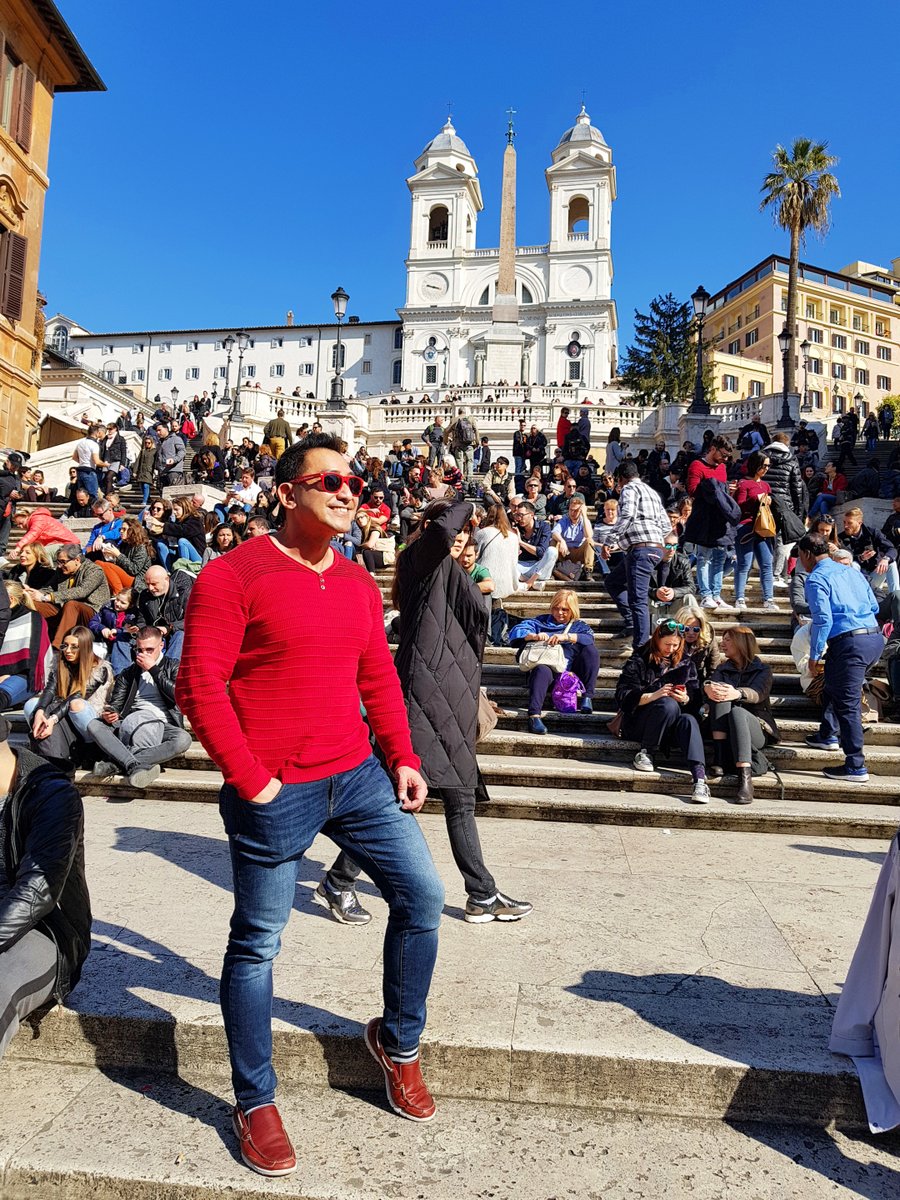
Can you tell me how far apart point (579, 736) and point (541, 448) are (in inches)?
602

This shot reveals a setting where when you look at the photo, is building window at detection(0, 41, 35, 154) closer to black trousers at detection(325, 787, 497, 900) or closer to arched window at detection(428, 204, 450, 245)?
black trousers at detection(325, 787, 497, 900)

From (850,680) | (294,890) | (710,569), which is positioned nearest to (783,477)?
(710,569)

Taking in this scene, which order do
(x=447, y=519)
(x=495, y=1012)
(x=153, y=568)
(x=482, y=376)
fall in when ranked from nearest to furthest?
(x=495, y=1012) < (x=447, y=519) < (x=153, y=568) < (x=482, y=376)

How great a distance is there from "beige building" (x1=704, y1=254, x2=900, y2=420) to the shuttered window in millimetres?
55664

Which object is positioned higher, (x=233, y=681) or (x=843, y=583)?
(x=843, y=583)

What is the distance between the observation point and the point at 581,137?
68.3m

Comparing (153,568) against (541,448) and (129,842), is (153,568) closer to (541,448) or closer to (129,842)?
(129,842)

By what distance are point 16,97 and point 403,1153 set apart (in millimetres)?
27228

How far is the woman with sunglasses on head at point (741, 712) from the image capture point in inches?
252

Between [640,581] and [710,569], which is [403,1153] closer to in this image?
[640,581]

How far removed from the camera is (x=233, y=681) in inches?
98.2

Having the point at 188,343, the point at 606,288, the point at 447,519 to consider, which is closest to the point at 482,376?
the point at 606,288

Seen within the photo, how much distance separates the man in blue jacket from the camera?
6590 millimetres

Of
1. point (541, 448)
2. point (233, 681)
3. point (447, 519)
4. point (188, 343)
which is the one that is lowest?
point (233, 681)
